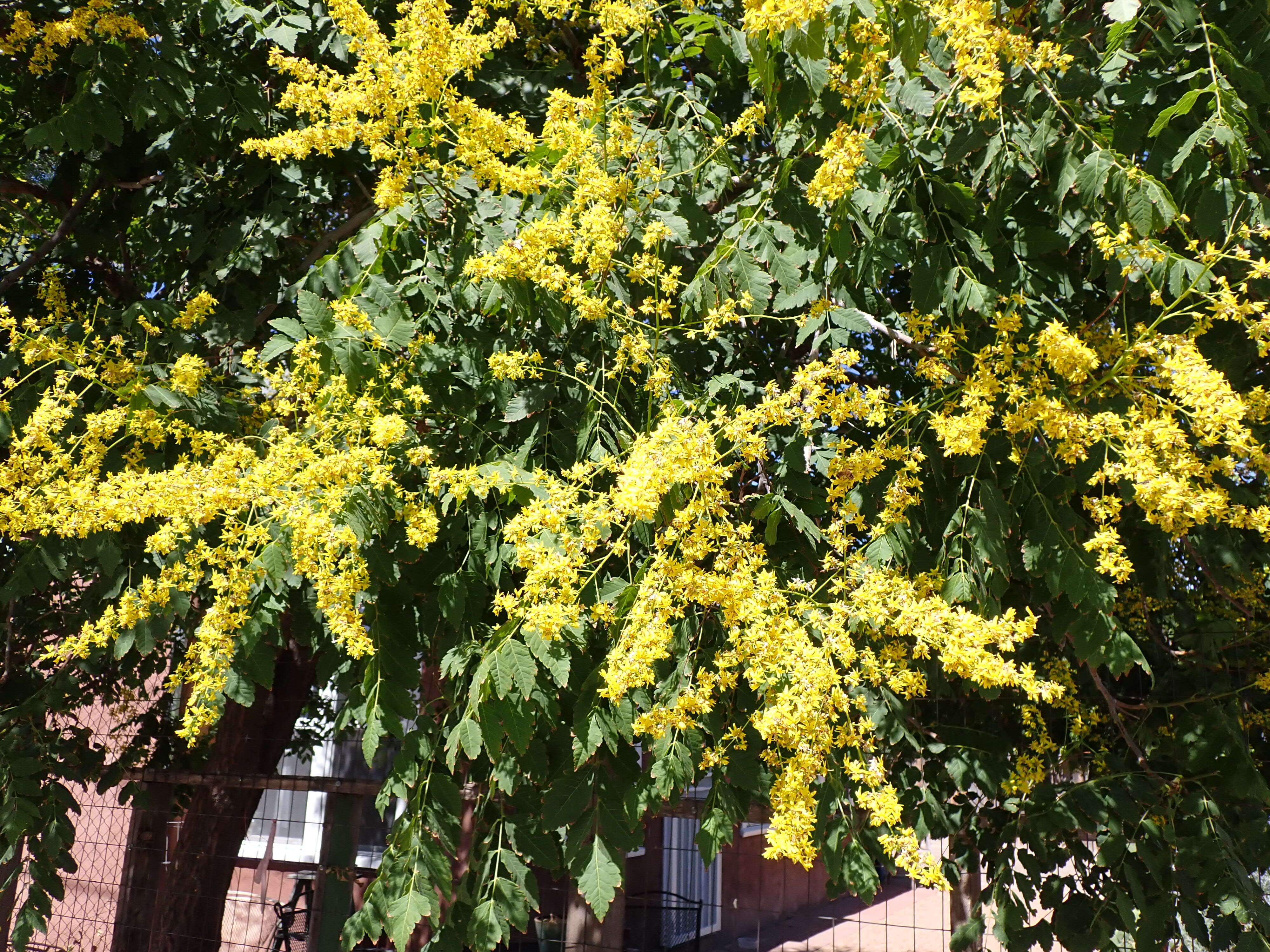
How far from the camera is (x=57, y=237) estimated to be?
3834mm

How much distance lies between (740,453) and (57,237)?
10.7ft

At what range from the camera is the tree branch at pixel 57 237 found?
3.72 m

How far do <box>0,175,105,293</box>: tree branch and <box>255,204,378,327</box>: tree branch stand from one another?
2.91ft

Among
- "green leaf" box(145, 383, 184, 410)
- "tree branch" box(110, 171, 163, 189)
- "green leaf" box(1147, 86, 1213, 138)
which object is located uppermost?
"tree branch" box(110, 171, 163, 189)

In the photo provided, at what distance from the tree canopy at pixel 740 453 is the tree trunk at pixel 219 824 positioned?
181cm

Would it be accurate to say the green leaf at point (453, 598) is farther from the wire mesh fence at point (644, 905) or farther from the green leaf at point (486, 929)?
the wire mesh fence at point (644, 905)

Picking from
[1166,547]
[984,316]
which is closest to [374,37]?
[984,316]

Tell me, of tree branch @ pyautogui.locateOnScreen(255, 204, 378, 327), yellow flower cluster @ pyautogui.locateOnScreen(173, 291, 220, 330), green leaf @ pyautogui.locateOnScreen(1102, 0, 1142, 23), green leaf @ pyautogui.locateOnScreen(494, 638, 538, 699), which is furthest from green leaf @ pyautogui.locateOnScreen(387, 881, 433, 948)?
green leaf @ pyautogui.locateOnScreen(1102, 0, 1142, 23)

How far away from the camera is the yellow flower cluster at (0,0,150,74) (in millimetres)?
2990

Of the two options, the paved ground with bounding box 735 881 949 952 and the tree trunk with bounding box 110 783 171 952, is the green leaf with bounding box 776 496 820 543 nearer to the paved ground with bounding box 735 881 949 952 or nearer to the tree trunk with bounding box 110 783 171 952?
the paved ground with bounding box 735 881 949 952

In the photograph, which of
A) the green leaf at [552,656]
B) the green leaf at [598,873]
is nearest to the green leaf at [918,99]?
the green leaf at [552,656]

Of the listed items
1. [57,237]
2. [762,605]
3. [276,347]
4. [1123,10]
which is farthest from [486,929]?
[57,237]

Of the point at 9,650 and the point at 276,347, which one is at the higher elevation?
the point at 276,347

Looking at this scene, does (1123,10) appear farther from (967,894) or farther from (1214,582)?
(967,894)
